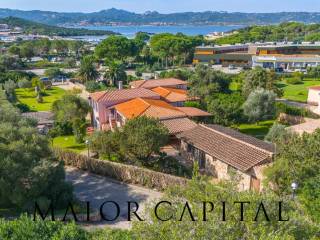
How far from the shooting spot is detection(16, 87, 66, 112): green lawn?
50438mm

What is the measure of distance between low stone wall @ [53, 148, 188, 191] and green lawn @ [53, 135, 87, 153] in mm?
4695

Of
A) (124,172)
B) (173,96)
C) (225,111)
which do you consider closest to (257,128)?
(225,111)

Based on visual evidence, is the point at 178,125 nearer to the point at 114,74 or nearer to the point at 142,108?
the point at 142,108

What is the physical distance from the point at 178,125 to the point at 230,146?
6.79 metres

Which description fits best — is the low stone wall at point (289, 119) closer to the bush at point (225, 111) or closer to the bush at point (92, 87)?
the bush at point (225, 111)

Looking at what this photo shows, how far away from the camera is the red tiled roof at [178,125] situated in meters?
30.5

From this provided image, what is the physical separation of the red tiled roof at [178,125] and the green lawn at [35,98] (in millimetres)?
22404

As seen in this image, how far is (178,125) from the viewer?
102 feet

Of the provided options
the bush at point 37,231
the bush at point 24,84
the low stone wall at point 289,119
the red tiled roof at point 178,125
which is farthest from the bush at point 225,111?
the bush at point 24,84

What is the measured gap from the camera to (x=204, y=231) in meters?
10.3

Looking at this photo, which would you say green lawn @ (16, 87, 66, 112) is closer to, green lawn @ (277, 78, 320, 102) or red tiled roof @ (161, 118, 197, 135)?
red tiled roof @ (161, 118, 197, 135)

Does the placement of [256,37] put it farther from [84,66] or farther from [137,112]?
[137,112]

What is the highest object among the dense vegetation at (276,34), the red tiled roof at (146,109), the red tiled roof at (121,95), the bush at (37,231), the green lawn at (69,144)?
the dense vegetation at (276,34)

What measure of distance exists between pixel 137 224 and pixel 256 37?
5733 inches
